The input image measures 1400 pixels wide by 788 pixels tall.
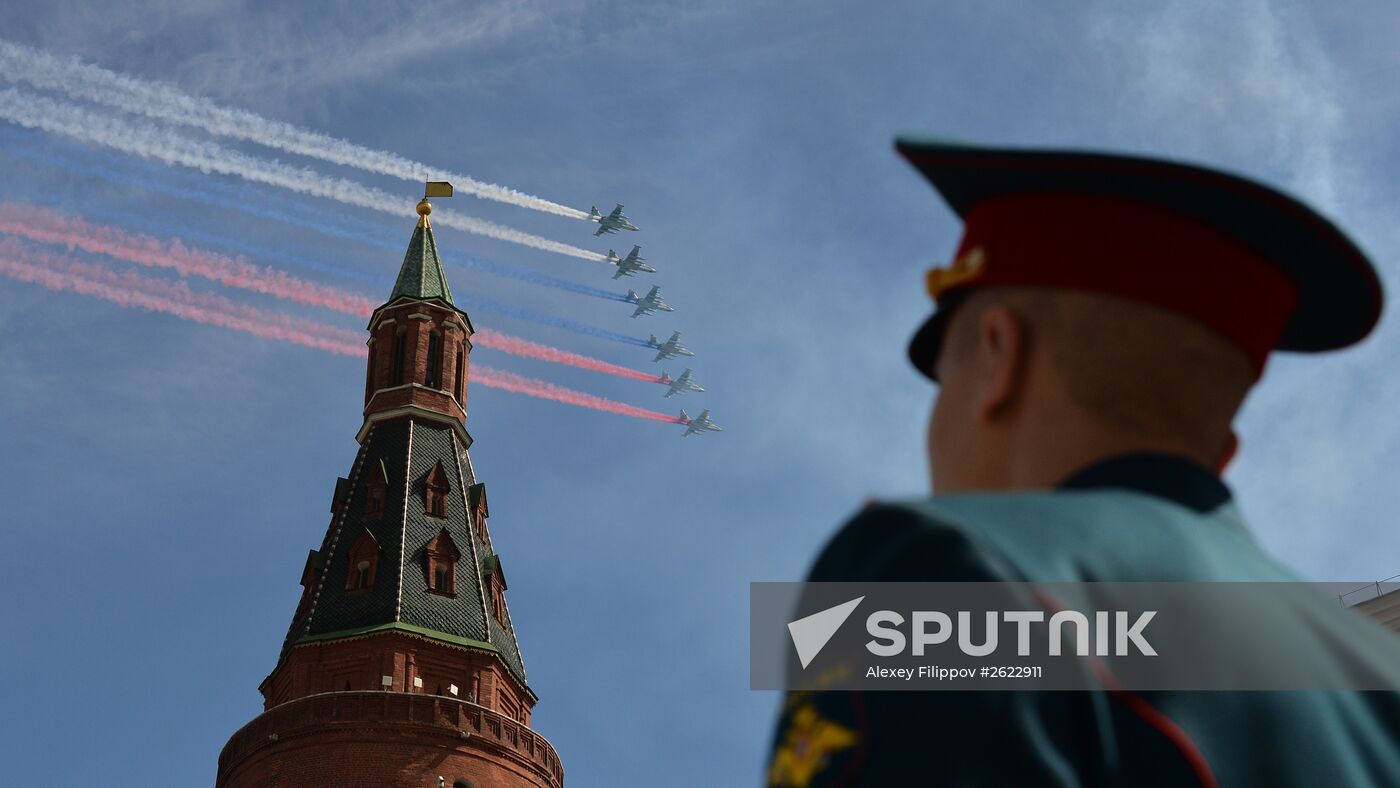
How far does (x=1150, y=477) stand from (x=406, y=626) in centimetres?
5575

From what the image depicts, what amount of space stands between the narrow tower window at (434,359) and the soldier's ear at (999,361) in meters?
63.7

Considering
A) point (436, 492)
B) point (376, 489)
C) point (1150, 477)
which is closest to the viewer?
point (1150, 477)

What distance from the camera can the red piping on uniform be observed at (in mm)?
3547

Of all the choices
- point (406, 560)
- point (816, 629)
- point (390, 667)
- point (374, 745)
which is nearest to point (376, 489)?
point (406, 560)

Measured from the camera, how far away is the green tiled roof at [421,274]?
229ft

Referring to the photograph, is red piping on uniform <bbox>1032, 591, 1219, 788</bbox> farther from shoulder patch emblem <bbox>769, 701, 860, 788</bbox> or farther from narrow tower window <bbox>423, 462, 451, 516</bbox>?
narrow tower window <bbox>423, 462, 451, 516</bbox>

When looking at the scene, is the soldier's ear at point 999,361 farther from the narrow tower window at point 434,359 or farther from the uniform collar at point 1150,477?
the narrow tower window at point 434,359

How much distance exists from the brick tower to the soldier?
5251 cm

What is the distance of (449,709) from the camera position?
187 feet

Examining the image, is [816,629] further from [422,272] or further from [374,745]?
[422,272]

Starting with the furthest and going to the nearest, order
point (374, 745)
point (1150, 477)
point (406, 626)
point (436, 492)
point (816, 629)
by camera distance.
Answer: point (436, 492)
point (406, 626)
point (374, 745)
point (1150, 477)
point (816, 629)

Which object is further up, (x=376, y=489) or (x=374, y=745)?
(x=376, y=489)

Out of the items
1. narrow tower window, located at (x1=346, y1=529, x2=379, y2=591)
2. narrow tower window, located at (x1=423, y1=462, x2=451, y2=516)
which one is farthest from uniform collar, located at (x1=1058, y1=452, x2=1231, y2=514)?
narrow tower window, located at (x1=423, y1=462, x2=451, y2=516)

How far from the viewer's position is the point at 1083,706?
3525mm
